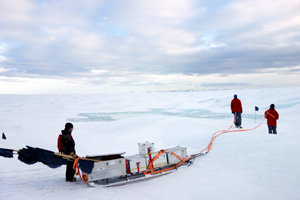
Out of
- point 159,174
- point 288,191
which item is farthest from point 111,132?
point 288,191

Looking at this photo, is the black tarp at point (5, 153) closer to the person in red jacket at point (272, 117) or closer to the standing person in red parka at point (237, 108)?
the person in red jacket at point (272, 117)

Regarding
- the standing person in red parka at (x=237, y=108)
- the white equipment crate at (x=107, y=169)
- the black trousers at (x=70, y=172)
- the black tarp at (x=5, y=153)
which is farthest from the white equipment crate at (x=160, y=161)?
the standing person in red parka at (x=237, y=108)

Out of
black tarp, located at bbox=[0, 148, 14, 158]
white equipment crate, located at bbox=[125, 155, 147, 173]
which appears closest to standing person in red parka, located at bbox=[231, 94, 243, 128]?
white equipment crate, located at bbox=[125, 155, 147, 173]

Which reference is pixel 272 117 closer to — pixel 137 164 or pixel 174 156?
pixel 174 156

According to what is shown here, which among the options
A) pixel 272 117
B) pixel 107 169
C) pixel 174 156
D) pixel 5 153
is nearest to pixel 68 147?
pixel 107 169

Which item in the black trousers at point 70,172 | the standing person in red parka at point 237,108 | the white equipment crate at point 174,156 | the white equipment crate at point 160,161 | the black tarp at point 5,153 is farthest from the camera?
the standing person in red parka at point 237,108

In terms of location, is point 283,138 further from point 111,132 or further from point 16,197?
point 111,132

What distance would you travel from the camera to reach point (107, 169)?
4395 millimetres

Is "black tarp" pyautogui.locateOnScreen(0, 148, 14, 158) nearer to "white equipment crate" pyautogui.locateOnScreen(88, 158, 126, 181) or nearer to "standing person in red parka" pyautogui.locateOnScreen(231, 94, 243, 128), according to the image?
"white equipment crate" pyautogui.locateOnScreen(88, 158, 126, 181)

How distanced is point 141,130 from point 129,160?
700 cm

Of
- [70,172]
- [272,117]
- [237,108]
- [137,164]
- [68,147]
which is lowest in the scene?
[70,172]

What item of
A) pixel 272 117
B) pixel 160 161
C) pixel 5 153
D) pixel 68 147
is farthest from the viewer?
pixel 272 117

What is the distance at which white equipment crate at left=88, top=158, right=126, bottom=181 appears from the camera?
4273mm

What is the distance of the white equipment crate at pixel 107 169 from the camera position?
4.27 m
